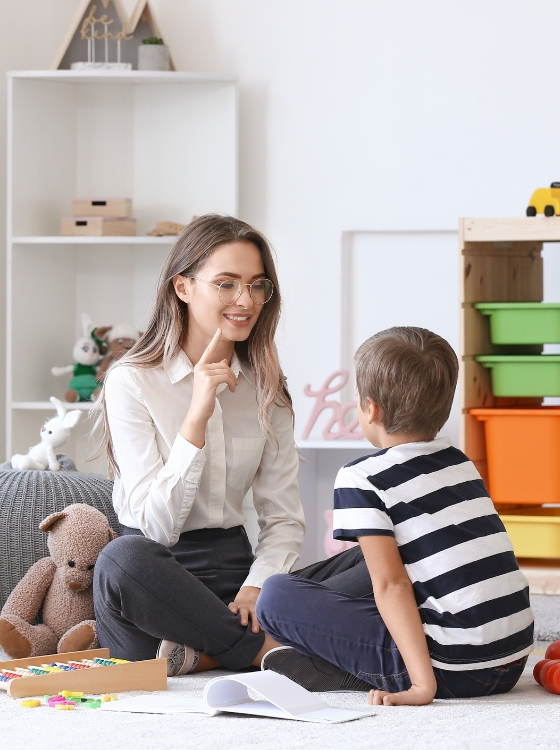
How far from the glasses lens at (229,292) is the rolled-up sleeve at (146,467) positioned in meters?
0.18

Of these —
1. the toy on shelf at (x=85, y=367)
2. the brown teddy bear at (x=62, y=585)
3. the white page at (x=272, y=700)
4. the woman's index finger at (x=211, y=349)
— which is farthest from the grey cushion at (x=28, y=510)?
the toy on shelf at (x=85, y=367)

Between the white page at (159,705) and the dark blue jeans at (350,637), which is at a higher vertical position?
the dark blue jeans at (350,637)

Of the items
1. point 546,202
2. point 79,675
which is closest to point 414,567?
point 79,675

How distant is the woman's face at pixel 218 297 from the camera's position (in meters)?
1.63

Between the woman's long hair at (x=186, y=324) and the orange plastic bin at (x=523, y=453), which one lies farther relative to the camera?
the orange plastic bin at (x=523, y=453)

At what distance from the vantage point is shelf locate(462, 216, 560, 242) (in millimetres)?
2203

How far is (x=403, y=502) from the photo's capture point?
49.5 inches

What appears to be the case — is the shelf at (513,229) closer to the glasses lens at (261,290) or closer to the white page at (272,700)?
the glasses lens at (261,290)

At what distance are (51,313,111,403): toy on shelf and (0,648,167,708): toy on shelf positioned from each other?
57.5 inches

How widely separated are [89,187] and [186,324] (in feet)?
4.74

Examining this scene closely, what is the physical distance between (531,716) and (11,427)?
191 centimetres

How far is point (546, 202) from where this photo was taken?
2.24m

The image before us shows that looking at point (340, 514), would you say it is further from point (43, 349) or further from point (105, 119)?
point (105, 119)

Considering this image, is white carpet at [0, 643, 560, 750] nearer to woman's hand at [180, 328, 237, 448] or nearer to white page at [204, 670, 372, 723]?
white page at [204, 670, 372, 723]
